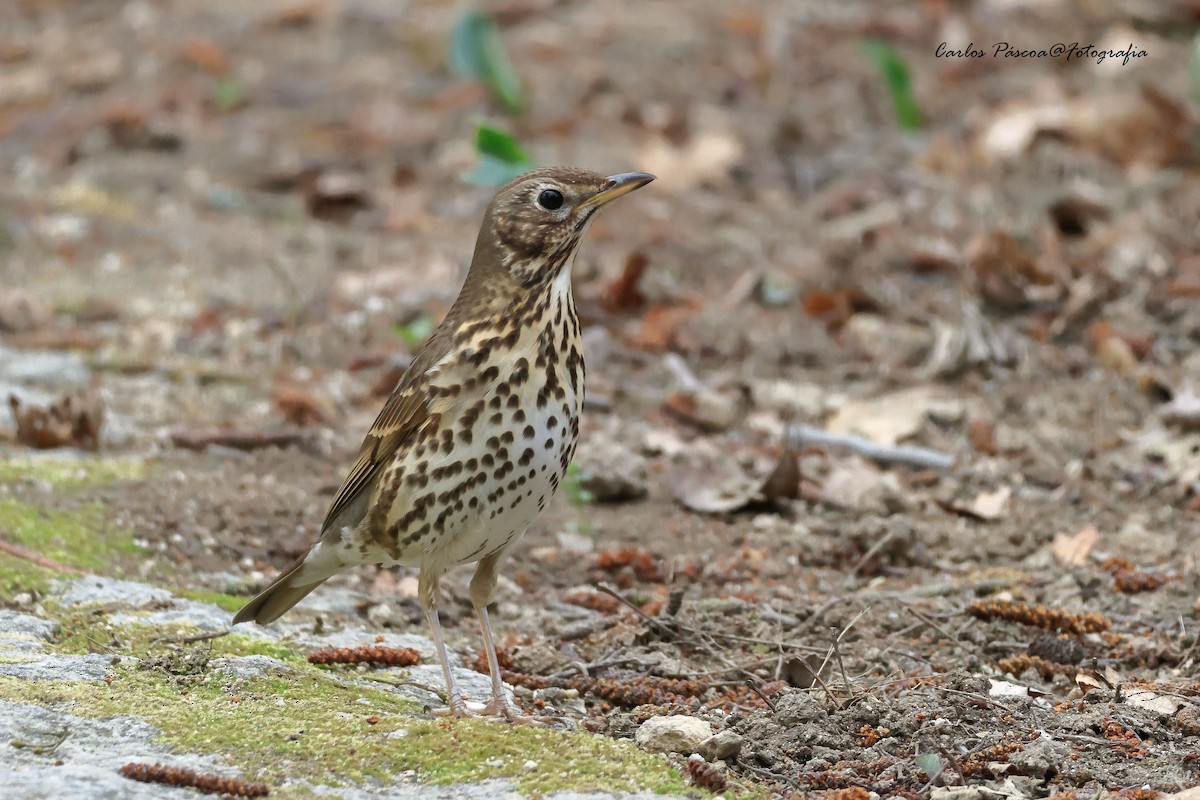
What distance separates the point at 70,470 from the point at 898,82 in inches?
231

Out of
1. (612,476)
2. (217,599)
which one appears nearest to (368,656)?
(217,599)

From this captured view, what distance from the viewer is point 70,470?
5.88 meters

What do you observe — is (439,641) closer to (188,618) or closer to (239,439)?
(188,618)

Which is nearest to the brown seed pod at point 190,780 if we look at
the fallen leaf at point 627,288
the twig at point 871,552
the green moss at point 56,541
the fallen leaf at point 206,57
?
the green moss at point 56,541

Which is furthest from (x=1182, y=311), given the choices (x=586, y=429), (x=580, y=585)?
(x=580, y=585)

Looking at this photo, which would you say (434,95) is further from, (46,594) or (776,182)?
(46,594)

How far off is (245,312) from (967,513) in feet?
13.6

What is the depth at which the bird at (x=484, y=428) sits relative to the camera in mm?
4219

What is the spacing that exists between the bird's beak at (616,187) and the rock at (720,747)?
1.62 m

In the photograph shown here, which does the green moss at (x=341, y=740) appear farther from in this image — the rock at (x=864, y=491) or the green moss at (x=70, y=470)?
the rock at (x=864, y=491)

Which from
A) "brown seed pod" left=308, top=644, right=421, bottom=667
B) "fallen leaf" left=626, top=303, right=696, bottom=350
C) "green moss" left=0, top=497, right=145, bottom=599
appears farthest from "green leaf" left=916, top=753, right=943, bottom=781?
"fallen leaf" left=626, top=303, right=696, bottom=350

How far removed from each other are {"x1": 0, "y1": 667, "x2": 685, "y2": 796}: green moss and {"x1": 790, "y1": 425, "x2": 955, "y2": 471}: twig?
9.53ft

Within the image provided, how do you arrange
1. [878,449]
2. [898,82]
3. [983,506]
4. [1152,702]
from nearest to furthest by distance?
[1152,702] < [983,506] < [878,449] < [898,82]

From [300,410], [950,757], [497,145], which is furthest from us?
[497,145]
